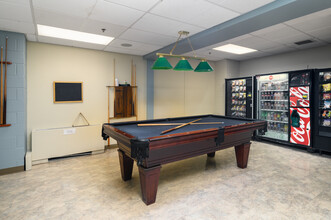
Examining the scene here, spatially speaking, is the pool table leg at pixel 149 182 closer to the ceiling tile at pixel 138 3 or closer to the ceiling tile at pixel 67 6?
the ceiling tile at pixel 138 3

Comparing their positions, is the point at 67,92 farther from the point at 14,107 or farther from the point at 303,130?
the point at 303,130

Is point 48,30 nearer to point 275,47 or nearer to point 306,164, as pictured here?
point 275,47

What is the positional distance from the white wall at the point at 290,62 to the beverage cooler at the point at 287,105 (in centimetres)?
67

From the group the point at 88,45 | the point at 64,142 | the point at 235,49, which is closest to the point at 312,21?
the point at 235,49

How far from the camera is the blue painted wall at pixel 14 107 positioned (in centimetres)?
338

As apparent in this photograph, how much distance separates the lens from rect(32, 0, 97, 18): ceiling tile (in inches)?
94.6

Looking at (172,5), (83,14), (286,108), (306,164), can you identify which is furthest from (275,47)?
(83,14)

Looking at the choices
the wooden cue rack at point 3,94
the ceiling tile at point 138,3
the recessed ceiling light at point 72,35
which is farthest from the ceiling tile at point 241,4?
the wooden cue rack at point 3,94

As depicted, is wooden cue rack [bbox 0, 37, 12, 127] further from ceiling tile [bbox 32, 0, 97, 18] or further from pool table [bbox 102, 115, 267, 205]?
pool table [bbox 102, 115, 267, 205]

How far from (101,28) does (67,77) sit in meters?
1.72

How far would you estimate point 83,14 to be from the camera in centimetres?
277

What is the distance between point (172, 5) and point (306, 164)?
3816 mm

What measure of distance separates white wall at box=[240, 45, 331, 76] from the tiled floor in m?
2.46

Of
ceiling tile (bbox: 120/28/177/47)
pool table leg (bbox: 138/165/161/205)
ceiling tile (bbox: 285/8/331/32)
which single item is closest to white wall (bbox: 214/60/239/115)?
ceiling tile (bbox: 285/8/331/32)
